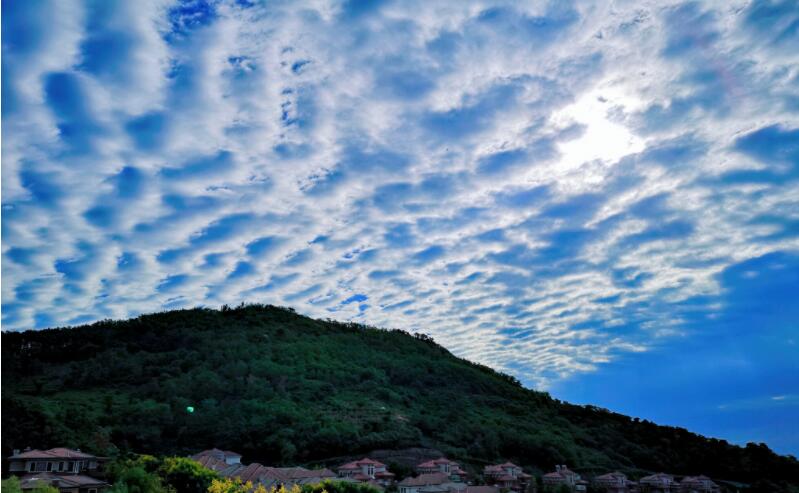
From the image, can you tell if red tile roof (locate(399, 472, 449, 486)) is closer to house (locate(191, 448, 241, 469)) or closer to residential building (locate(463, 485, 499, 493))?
residential building (locate(463, 485, 499, 493))

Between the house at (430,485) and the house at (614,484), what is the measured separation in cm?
1757

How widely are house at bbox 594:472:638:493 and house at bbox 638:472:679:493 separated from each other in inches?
46.0

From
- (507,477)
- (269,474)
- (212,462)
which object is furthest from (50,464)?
(507,477)

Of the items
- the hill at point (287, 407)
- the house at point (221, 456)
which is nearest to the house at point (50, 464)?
the hill at point (287, 407)

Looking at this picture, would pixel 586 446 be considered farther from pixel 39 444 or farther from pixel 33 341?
pixel 33 341

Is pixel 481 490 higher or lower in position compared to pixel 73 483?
lower

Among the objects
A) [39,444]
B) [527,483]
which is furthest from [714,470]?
[39,444]

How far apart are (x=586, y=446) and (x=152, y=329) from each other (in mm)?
73982

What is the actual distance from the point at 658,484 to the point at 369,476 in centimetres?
3117

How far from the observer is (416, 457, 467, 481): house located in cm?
5700

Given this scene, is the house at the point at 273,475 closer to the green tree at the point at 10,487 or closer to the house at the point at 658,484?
the green tree at the point at 10,487

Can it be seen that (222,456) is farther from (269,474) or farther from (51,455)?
(51,455)

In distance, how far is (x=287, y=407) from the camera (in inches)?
2948

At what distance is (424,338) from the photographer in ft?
454
